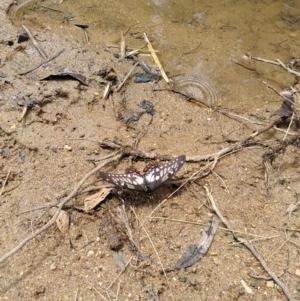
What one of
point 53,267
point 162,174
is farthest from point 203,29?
point 53,267

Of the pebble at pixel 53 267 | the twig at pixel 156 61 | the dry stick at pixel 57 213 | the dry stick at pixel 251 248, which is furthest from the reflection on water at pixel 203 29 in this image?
the pebble at pixel 53 267

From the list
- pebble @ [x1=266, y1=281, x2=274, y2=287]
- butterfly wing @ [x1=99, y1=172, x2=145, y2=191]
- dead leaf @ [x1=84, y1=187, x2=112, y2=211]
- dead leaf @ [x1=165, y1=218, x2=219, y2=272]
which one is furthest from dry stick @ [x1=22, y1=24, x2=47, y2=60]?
pebble @ [x1=266, y1=281, x2=274, y2=287]

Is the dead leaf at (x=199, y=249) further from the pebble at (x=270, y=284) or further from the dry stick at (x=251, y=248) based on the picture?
the pebble at (x=270, y=284)

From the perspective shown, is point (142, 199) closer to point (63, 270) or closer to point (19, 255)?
point (63, 270)

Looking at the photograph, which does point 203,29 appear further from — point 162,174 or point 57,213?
point 57,213

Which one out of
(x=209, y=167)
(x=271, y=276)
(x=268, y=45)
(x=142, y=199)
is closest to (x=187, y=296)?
(x=271, y=276)

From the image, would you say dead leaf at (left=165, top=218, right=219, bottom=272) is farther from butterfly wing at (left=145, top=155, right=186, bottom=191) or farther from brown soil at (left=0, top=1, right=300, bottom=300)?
butterfly wing at (left=145, top=155, right=186, bottom=191)
